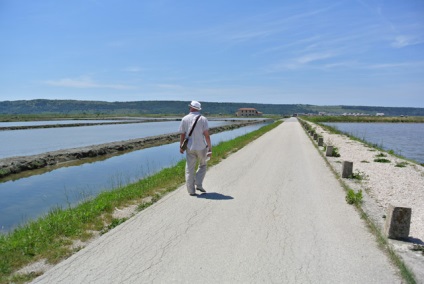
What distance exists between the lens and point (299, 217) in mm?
6461

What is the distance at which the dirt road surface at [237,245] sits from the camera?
4.12 meters

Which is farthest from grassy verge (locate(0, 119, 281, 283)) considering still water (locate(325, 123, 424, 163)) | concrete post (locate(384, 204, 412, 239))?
still water (locate(325, 123, 424, 163))

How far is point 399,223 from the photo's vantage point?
514cm

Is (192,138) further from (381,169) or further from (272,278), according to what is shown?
(381,169)

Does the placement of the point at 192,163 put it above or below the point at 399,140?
above

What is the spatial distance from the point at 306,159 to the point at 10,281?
13.1 meters

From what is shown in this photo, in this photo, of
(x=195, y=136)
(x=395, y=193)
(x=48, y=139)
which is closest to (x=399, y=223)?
(x=395, y=193)

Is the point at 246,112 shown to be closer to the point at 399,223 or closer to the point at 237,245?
the point at 399,223

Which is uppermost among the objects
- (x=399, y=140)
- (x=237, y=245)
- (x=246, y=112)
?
(x=237, y=245)

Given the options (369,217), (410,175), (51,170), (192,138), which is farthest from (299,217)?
(51,170)

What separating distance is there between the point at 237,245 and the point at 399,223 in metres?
2.45

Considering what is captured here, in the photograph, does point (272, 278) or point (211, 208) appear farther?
point (211, 208)

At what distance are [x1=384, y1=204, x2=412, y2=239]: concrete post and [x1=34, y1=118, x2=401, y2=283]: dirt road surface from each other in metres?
0.32

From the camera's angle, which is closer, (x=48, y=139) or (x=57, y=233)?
(x=57, y=233)
